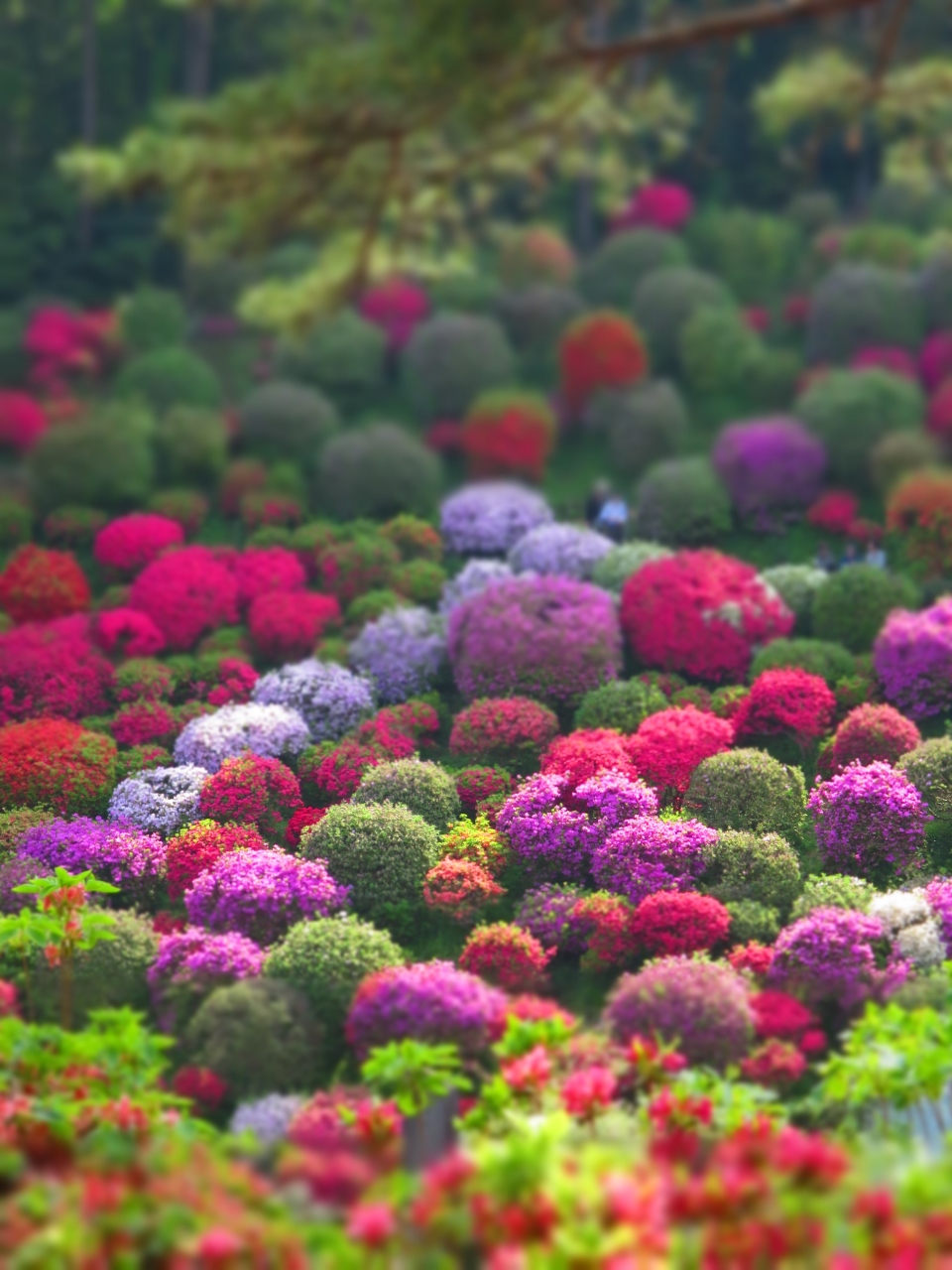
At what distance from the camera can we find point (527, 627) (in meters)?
18.6

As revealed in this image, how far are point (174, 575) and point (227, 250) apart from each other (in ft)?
17.1

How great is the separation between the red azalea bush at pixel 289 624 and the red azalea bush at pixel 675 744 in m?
5.15

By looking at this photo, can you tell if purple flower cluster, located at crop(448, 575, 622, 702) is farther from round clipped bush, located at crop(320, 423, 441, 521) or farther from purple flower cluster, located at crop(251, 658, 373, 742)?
round clipped bush, located at crop(320, 423, 441, 521)

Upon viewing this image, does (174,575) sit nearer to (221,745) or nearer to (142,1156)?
(221,745)

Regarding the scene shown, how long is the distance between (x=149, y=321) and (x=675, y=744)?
18557 mm

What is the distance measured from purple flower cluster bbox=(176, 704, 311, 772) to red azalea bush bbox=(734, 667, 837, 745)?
16.5 ft

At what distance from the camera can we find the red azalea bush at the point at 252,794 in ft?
53.0

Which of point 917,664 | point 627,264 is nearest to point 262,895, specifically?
point 917,664

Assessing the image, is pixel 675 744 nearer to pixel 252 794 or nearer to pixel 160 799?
pixel 252 794

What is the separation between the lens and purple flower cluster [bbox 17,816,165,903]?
15.3 metres

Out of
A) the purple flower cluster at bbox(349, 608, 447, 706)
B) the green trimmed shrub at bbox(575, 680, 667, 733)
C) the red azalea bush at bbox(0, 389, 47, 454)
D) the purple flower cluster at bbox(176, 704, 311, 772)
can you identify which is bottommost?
the red azalea bush at bbox(0, 389, 47, 454)

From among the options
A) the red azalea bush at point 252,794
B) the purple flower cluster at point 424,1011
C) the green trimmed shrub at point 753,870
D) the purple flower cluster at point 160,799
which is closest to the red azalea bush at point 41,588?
the purple flower cluster at point 160,799

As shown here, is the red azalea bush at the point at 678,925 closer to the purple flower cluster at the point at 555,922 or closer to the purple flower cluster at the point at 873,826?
the purple flower cluster at the point at 555,922

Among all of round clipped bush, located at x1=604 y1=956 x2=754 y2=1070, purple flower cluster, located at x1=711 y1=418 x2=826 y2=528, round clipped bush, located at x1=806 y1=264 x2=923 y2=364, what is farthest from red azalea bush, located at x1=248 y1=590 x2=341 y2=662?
round clipped bush, located at x1=806 y1=264 x2=923 y2=364
